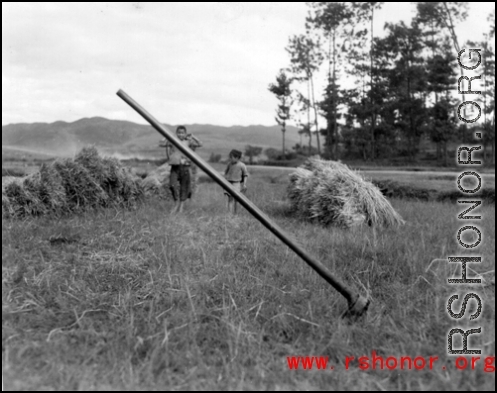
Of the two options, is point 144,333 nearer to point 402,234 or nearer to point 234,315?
point 234,315

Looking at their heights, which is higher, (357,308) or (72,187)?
(72,187)

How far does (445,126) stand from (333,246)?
22.7 m

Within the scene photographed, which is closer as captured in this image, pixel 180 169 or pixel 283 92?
pixel 180 169

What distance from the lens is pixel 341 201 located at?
677 cm

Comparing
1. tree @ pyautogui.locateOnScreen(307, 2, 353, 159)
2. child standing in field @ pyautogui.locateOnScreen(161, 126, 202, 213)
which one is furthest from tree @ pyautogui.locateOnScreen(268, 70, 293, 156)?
child standing in field @ pyautogui.locateOnScreen(161, 126, 202, 213)

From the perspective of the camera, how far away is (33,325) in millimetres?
3199

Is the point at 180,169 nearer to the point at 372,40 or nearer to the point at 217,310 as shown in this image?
the point at 217,310

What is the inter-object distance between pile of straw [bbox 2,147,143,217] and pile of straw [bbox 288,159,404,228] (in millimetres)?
2986

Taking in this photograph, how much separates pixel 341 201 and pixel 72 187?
13.5ft

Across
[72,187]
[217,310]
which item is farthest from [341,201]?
[72,187]

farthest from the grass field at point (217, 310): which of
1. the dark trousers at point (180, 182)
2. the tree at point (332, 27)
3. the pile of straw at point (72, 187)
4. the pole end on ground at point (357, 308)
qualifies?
the tree at point (332, 27)

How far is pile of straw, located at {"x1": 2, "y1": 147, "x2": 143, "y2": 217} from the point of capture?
21.7ft

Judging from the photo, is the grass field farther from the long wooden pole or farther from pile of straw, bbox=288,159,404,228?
pile of straw, bbox=288,159,404,228

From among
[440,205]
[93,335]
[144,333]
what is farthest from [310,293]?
[440,205]
